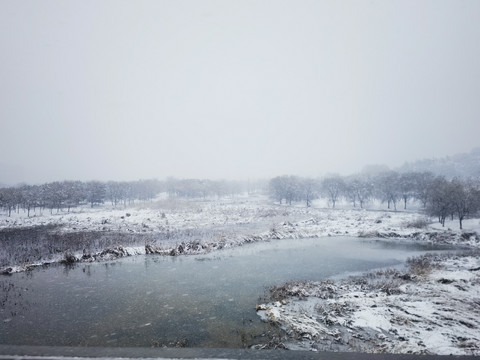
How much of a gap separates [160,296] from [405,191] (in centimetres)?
8761

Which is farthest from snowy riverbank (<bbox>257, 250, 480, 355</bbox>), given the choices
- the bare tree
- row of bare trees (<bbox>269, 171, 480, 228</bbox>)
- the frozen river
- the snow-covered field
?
the bare tree

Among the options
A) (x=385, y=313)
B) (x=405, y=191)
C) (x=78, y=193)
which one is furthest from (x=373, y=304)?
(x=78, y=193)

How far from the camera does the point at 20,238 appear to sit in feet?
130

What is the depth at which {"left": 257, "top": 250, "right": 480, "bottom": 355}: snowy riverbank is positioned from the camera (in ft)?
36.9

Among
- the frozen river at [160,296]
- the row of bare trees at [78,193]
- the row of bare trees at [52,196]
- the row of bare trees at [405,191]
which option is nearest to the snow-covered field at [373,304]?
the frozen river at [160,296]

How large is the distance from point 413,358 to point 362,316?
450 inches

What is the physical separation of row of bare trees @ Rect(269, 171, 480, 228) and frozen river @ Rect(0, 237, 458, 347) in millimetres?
23984

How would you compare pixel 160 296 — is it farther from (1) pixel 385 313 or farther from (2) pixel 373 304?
(1) pixel 385 313

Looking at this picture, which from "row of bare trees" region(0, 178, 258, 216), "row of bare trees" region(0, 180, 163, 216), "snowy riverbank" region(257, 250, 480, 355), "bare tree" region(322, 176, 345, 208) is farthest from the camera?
"bare tree" region(322, 176, 345, 208)

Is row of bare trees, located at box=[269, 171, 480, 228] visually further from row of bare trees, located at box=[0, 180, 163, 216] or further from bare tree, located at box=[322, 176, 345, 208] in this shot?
row of bare trees, located at box=[0, 180, 163, 216]

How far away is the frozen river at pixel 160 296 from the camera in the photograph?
12.5 metres

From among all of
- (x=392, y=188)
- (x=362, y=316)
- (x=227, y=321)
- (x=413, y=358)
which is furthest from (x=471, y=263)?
(x=392, y=188)

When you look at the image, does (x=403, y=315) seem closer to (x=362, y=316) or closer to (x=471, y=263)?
(x=362, y=316)

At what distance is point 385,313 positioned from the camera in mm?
14195
